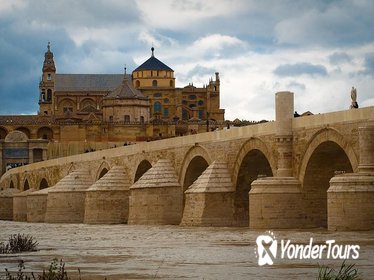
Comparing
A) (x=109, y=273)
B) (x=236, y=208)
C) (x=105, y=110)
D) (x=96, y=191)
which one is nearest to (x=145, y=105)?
(x=105, y=110)

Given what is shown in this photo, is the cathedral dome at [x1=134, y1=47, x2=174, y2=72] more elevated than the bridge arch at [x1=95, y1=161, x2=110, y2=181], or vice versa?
the cathedral dome at [x1=134, y1=47, x2=174, y2=72]

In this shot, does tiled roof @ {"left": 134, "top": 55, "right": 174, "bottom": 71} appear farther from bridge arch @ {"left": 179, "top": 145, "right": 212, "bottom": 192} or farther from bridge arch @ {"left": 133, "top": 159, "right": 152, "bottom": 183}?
bridge arch @ {"left": 179, "top": 145, "right": 212, "bottom": 192}

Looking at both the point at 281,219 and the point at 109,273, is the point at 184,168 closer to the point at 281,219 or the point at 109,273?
the point at 281,219

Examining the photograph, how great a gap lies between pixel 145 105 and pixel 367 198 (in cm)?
9069

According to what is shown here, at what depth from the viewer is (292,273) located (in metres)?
21.2

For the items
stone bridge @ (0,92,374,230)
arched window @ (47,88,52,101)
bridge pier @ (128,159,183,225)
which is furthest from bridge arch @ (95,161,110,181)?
arched window @ (47,88,52,101)

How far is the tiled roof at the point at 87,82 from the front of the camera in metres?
143

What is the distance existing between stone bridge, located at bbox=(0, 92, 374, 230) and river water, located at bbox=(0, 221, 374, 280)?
152 centimetres

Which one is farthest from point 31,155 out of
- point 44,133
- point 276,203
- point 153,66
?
point 276,203

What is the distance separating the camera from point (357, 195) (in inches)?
1235

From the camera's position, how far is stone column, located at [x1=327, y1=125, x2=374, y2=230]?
102ft

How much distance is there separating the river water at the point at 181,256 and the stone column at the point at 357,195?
0.56 m

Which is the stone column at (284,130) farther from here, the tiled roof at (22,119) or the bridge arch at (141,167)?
the tiled roof at (22,119)

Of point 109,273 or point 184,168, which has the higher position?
point 184,168
